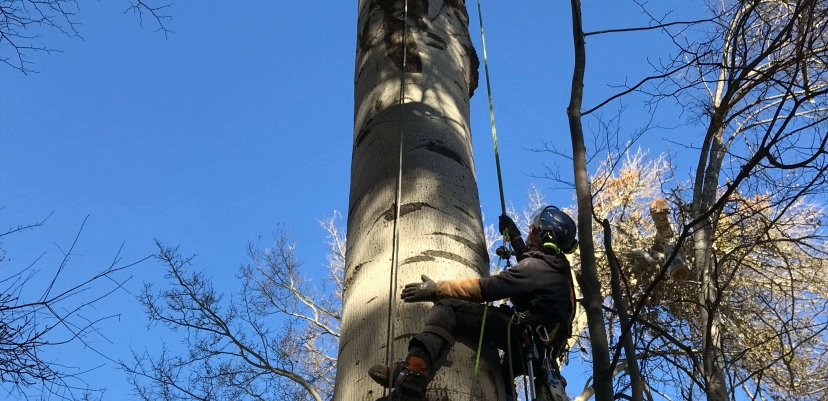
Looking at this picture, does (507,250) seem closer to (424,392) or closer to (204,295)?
(424,392)

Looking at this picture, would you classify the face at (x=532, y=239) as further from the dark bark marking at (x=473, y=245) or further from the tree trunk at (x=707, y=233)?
the tree trunk at (x=707, y=233)

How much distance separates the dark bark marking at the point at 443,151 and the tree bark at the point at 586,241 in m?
0.53

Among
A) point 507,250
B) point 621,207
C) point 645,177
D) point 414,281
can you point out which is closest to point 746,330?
point 621,207

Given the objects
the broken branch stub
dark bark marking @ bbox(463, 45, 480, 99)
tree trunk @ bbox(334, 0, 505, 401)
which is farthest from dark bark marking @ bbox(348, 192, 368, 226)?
the broken branch stub

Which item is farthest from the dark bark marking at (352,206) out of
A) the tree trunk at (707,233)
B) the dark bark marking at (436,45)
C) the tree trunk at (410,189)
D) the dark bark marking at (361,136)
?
the tree trunk at (707,233)

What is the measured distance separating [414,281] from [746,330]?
6859 mm

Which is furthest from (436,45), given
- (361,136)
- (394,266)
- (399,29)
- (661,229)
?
(661,229)

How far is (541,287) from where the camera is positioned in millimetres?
2670

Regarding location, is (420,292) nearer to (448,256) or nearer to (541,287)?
(448,256)

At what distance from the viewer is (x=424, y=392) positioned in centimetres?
178

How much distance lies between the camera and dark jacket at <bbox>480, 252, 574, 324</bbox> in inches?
103

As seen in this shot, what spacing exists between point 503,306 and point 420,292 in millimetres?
615

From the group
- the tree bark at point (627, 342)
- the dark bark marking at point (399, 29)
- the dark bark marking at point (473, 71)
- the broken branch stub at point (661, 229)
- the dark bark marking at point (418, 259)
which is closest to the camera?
the dark bark marking at point (418, 259)

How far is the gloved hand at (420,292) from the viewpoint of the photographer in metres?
1.98
